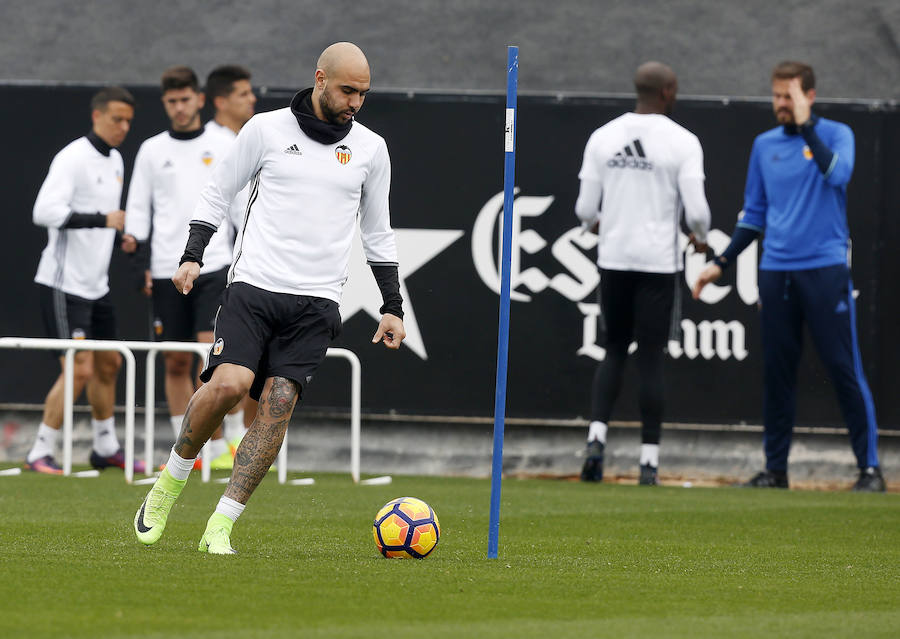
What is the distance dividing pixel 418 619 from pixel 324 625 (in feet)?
1.12

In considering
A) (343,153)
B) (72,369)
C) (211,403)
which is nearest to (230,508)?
(211,403)

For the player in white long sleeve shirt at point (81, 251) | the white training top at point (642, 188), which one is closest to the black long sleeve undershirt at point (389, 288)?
the white training top at point (642, 188)

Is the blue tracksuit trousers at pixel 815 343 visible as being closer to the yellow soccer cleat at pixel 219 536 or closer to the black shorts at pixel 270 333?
the black shorts at pixel 270 333

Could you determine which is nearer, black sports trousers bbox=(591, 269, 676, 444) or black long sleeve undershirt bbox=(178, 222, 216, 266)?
black long sleeve undershirt bbox=(178, 222, 216, 266)

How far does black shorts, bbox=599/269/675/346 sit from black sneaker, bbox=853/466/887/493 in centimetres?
174

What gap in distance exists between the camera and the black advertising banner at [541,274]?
12406 millimetres

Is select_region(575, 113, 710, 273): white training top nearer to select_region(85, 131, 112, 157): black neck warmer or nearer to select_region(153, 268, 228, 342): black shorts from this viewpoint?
select_region(153, 268, 228, 342): black shorts

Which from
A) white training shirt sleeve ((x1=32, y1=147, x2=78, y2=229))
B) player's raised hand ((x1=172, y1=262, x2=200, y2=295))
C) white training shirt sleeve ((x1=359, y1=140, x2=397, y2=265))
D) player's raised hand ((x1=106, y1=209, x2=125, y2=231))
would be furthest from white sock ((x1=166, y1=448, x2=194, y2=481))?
white training shirt sleeve ((x1=32, y1=147, x2=78, y2=229))

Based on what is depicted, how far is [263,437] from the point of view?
22.1 ft

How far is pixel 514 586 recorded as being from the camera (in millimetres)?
5840

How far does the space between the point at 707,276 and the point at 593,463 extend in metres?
1.61

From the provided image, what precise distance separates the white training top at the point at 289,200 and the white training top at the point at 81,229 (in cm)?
525

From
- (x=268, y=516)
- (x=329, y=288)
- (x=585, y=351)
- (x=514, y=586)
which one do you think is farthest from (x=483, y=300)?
(x=514, y=586)

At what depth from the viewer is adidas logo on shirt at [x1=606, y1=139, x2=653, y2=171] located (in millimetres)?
11430
